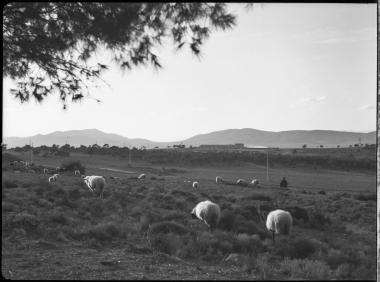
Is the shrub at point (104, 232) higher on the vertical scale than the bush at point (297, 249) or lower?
higher

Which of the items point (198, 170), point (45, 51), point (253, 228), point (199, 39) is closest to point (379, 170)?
point (199, 39)

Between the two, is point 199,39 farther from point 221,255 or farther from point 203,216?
point 203,216

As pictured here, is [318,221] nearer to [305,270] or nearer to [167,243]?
[305,270]

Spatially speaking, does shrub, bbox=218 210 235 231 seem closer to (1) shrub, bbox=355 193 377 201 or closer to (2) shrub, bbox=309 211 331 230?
(2) shrub, bbox=309 211 331 230

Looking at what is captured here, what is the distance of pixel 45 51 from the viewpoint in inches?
228

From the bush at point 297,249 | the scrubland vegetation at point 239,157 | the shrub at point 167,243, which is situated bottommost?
the bush at point 297,249

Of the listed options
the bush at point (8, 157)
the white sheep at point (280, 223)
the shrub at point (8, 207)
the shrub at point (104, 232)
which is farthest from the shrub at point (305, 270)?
the bush at point (8, 157)

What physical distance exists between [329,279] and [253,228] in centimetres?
543

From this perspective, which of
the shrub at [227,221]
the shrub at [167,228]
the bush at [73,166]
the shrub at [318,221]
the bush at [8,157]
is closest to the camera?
the shrub at [167,228]

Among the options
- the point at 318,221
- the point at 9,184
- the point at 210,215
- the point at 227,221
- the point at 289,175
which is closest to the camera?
the point at 210,215

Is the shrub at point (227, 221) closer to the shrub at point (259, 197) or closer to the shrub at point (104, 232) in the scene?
the shrub at point (104, 232)

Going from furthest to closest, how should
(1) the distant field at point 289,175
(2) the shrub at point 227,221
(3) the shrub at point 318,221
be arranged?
(1) the distant field at point 289,175
(3) the shrub at point 318,221
(2) the shrub at point 227,221

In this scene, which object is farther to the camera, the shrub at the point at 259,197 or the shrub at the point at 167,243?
the shrub at the point at 259,197

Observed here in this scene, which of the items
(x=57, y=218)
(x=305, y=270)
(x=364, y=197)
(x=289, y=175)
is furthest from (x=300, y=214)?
(x=289, y=175)
